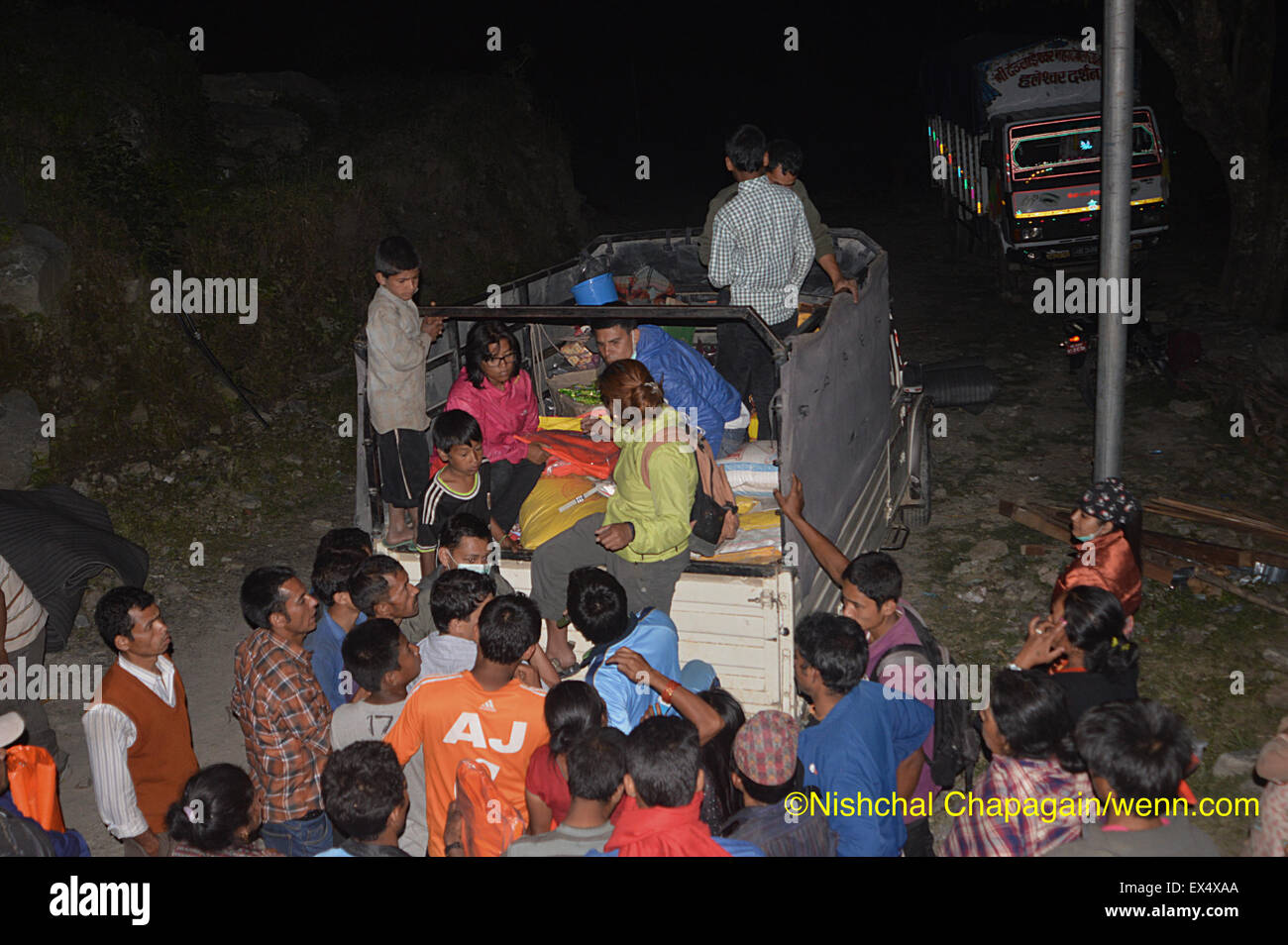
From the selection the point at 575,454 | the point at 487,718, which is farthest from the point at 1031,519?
the point at 487,718

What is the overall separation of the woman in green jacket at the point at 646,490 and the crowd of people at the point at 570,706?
1 cm

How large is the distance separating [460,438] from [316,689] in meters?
1.46

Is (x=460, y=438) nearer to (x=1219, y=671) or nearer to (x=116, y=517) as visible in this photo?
(x=1219, y=671)

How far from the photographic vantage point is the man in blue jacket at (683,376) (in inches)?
233

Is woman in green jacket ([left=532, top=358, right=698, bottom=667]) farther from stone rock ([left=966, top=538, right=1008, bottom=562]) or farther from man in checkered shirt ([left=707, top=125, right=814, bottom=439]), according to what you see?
stone rock ([left=966, top=538, right=1008, bottom=562])

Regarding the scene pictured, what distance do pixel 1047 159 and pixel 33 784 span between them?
13.5 meters

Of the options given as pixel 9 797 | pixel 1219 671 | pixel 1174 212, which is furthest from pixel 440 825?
pixel 1174 212

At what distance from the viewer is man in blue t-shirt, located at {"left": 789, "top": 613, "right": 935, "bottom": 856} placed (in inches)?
150

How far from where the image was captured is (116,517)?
9352 mm

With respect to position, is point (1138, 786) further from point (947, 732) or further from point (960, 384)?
point (960, 384)

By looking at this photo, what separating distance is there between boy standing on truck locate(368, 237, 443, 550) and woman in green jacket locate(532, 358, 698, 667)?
47.1 inches

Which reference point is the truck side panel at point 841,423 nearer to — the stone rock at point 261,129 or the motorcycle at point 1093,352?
the motorcycle at point 1093,352

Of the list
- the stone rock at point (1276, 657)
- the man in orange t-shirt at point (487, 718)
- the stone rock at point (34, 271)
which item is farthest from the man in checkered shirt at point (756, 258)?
the stone rock at point (34, 271)

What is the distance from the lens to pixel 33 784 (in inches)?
157
